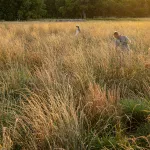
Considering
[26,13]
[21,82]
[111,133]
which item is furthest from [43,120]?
[26,13]

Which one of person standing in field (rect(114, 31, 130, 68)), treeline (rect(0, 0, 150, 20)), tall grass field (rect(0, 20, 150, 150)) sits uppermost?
treeline (rect(0, 0, 150, 20))

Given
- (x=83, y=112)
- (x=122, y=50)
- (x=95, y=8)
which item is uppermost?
(x=95, y=8)

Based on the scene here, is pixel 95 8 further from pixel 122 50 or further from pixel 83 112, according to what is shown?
pixel 83 112

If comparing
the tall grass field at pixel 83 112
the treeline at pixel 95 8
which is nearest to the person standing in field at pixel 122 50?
the tall grass field at pixel 83 112

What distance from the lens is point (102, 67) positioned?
4770mm

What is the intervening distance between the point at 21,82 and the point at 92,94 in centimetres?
165

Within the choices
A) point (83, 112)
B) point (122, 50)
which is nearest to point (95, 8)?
point (122, 50)

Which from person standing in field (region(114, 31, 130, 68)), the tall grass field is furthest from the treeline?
the tall grass field

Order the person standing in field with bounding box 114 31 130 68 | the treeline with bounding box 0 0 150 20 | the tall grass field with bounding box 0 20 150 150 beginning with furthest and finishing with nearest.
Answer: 1. the treeline with bounding box 0 0 150 20
2. the person standing in field with bounding box 114 31 130 68
3. the tall grass field with bounding box 0 20 150 150

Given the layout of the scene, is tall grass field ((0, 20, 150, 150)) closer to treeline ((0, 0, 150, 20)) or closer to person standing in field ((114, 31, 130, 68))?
person standing in field ((114, 31, 130, 68))

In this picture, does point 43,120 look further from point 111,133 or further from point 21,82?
point 21,82

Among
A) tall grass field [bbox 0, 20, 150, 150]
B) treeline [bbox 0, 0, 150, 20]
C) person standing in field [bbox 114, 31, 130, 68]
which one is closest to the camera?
tall grass field [bbox 0, 20, 150, 150]

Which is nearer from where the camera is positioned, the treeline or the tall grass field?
the tall grass field

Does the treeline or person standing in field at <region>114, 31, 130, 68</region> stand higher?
the treeline
